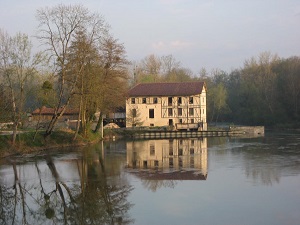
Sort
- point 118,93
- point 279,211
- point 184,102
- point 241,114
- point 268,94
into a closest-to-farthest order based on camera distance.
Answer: point 279,211, point 118,93, point 184,102, point 268,94, point 241,114

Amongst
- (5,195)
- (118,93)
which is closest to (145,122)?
(118,93)

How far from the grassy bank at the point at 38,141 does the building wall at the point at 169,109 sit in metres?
16.3

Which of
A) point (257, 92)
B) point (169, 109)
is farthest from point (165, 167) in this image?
point (257, 92)

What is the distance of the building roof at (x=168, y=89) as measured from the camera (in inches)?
2360

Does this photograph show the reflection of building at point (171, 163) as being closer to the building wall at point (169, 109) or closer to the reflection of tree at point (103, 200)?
the reflection of tree at point (103, 200)

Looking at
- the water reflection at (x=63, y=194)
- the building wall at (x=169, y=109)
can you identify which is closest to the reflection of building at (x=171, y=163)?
the water reflection at (x=63, y=194)

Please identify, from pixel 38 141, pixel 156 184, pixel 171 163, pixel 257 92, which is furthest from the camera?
pixel 257 92

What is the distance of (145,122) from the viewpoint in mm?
61031

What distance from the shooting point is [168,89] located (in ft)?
201

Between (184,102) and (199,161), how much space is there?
3292 centimetres

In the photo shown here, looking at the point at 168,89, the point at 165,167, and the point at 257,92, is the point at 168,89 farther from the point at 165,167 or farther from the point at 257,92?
the point at 165,167

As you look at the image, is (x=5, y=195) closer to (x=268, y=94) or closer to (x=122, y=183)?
(x=122, y=183)

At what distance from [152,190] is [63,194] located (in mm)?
3638

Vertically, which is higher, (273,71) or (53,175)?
(273,71)
